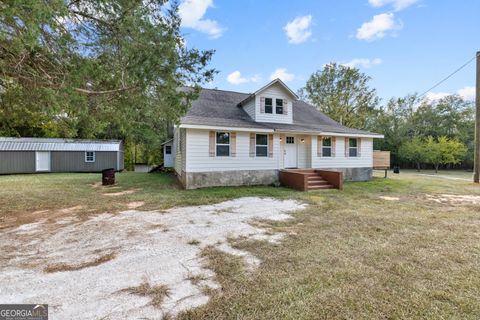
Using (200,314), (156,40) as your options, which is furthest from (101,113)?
(200,314)

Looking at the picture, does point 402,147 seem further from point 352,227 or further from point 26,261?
point 26,261

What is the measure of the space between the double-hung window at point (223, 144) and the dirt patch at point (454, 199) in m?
8.13

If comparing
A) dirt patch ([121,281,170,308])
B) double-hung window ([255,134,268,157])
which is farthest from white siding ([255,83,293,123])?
dirt patch ([121,281,170,308])

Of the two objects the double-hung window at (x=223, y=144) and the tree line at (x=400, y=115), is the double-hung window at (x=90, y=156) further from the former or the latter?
the tree line at (x=400, y=115)

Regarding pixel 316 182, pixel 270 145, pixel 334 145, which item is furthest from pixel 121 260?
pixel 334 145

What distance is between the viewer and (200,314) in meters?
2.25

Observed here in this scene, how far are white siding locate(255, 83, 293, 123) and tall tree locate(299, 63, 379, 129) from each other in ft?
53.8

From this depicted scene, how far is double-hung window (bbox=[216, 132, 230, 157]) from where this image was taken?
34.7 ft

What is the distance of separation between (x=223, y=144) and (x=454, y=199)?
9.14 m

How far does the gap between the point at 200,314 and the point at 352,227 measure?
4.02 meters

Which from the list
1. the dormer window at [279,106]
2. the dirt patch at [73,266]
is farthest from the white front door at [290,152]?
the dirt patch at [73,266]

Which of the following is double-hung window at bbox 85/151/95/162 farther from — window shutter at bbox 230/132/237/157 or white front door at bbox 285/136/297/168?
white front door at bbox 285/136/297/168

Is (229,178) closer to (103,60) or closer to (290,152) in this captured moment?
(290,152)

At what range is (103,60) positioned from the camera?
5.64 metres
